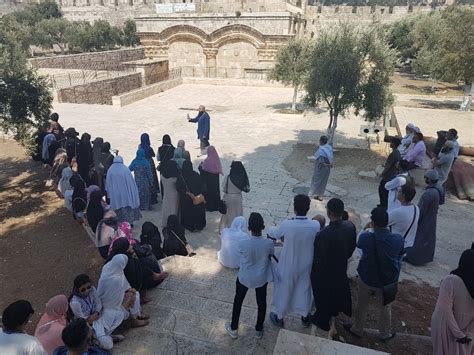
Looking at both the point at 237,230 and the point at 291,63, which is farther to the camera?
the point at 291,63

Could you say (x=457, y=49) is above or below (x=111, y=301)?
above

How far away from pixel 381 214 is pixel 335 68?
7.25 meters

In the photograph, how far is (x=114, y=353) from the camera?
11.2 feet

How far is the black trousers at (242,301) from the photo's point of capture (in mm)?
3531

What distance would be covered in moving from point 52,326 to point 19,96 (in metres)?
5.37

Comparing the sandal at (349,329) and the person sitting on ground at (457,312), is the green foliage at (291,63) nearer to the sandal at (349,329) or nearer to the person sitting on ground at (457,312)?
the sandal at (349,329)

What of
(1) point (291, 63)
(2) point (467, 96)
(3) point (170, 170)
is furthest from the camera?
(2) point (467, 96)

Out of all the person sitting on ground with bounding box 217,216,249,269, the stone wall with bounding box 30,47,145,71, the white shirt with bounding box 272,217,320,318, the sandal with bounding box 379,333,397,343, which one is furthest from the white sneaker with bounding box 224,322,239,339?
the stone wall with bounding box 30,47,145,71

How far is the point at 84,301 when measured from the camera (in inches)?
132

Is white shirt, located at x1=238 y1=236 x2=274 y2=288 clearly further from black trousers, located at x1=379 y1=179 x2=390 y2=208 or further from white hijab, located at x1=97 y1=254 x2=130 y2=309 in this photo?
black trousers, located at x1=379 y1=179 x2=390 y2=208

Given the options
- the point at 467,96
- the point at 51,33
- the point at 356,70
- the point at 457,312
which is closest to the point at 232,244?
the point at 457,312

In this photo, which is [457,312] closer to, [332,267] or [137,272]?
[332,267]

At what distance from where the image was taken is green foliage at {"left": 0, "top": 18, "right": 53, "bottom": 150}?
664cm

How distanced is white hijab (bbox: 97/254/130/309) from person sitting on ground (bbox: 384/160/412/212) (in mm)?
3732
